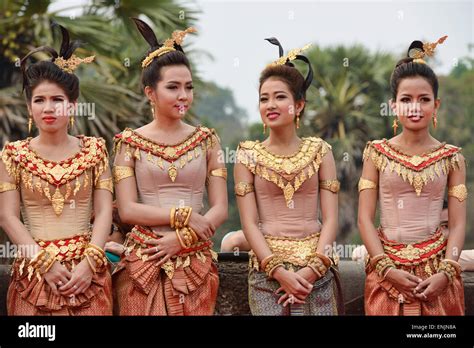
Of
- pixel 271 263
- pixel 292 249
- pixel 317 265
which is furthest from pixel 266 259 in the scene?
pixel 317 265

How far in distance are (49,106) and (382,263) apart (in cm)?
211

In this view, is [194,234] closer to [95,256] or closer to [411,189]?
[95,256]

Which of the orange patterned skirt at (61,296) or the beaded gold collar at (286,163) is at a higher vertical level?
the beaded gold collar at (286,163)

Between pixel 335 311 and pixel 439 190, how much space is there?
37.3 inches

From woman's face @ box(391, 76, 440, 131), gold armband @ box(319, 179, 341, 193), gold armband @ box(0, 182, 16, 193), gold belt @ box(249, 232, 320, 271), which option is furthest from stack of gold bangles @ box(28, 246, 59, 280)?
woman's face @ box(391, 76, 440, 131)

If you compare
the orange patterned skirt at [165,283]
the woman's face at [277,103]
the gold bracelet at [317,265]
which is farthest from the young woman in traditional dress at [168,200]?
the gold bracelet at [317,265]

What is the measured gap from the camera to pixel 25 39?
39.6 ft

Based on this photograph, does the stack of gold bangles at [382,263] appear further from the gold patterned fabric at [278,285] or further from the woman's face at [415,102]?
the woman's face at [415,102]

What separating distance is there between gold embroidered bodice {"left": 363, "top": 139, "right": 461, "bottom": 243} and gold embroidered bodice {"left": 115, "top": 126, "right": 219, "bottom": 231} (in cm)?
109

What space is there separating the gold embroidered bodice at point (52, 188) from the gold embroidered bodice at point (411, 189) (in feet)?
5.51

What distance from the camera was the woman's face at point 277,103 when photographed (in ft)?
17.1

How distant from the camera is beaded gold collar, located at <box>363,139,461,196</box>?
520 centimetres

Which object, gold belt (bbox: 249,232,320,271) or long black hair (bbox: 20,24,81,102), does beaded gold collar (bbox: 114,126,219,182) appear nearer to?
long black hair (bbox: 20,24,81,102)
